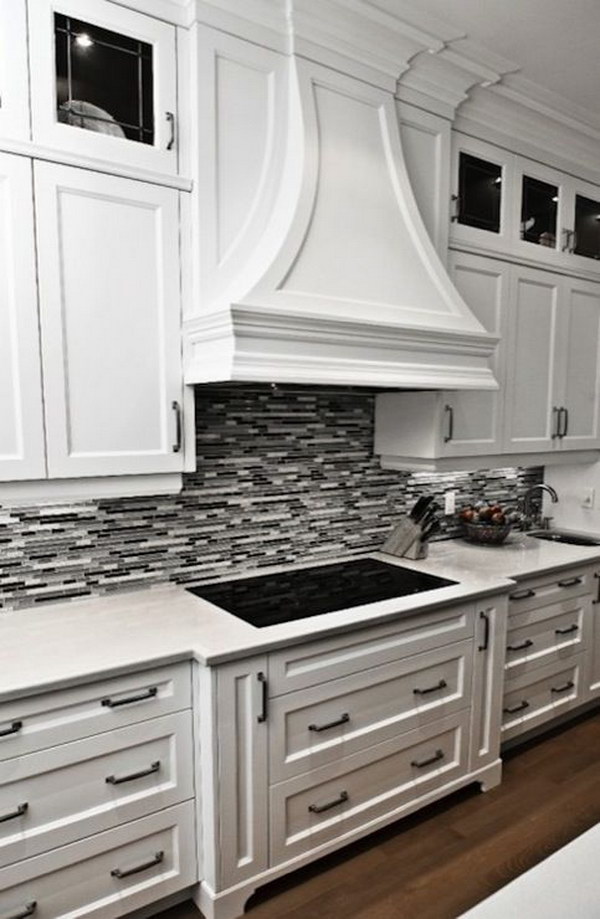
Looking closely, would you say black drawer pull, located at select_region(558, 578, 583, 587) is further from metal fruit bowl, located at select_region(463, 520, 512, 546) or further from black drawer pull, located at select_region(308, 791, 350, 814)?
black drawer pull, located at select_region(308, 791, 350, 814)

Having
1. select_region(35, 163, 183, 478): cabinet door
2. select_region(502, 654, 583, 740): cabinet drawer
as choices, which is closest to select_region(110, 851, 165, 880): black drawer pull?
select_region(35, 163, 183, 478): cabinet door

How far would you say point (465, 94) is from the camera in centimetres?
254

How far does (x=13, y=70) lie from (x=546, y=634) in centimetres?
290

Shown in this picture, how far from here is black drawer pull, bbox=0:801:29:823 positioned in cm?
152

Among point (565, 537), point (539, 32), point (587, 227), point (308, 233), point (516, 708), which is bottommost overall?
point (516, 708)

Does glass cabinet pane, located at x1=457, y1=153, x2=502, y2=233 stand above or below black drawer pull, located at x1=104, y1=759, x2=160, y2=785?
above

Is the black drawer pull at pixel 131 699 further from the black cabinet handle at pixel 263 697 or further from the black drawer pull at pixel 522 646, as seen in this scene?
the black drawer pull at pixel 522 646

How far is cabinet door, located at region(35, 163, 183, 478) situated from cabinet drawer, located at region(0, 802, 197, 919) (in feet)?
3.35

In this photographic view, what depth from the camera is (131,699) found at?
1.68 m

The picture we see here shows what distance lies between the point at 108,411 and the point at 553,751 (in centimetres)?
250

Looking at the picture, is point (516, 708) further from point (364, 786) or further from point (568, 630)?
point (364, 786)

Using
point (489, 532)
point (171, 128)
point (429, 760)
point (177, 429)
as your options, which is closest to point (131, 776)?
point (177, 429)

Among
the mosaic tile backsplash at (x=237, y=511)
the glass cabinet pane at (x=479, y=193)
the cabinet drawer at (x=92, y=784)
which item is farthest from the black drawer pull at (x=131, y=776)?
the glass cabinet pane at (x=479, y=193)

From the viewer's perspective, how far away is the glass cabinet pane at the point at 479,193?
2.69 meters
